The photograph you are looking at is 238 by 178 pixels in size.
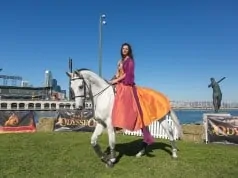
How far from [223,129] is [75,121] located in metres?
11.3

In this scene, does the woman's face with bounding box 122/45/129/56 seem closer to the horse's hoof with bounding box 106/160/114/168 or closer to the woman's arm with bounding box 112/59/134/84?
the woman's arm with bounding box 112/59/134/84

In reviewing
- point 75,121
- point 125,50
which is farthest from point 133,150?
point 75,121

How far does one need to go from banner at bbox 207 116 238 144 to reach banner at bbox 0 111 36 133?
12.9 metres

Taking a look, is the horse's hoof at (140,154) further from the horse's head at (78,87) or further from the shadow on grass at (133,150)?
the horse's head at (78,87)

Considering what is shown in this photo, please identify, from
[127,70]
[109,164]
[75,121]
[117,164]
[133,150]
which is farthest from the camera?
[75,121]

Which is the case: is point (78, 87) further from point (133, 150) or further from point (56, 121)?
point (56, 121)

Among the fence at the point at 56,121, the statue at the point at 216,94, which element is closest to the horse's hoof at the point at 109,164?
the statue at the point at 216,94

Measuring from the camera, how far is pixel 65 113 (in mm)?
26578

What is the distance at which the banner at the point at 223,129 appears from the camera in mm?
18734

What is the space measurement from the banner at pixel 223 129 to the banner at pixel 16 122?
1293cm

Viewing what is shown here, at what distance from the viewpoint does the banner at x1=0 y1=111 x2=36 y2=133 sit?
25156 mm

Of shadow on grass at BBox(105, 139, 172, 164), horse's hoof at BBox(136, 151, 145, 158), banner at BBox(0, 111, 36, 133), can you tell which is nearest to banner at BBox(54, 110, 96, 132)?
banner at BBox(0, 111, 36, 133)

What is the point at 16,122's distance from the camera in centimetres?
2547

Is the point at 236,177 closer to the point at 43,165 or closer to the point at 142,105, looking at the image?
the point at 142,105
